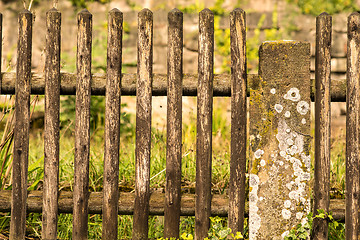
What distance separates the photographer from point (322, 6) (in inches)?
236

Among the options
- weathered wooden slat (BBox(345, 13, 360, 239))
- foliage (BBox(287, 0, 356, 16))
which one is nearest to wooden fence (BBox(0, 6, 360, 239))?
weathered wooden slat (BBox(345, 13, 360, 239))

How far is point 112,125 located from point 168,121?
31 centimetres

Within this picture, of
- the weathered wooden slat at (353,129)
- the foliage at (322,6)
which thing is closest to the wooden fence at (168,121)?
the weathered wooden slat at (353,129)

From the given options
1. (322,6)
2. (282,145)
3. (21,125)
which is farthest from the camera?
(322,6)

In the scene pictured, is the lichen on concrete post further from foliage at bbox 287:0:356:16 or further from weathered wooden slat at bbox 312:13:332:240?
foliage at bbox 287:0:356:16

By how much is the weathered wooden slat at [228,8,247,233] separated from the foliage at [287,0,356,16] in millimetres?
4177

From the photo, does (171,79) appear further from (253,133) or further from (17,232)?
(17,232)

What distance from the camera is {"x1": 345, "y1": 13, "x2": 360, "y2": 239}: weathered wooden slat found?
2.19 m

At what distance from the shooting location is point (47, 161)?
226 centimetres

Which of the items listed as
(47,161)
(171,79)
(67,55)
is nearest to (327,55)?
(171,79)

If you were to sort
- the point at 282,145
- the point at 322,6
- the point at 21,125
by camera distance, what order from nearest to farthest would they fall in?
1. the point at 282,145
2. the point at 21,125
3. the point at 322,6

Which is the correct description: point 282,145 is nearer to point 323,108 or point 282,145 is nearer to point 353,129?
point 323,108

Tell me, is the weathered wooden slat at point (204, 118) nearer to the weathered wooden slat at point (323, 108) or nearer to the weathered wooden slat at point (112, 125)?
the weathered wooden slat at point (112, 125)

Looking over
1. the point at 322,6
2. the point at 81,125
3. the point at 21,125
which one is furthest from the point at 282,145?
the point at 322,6
